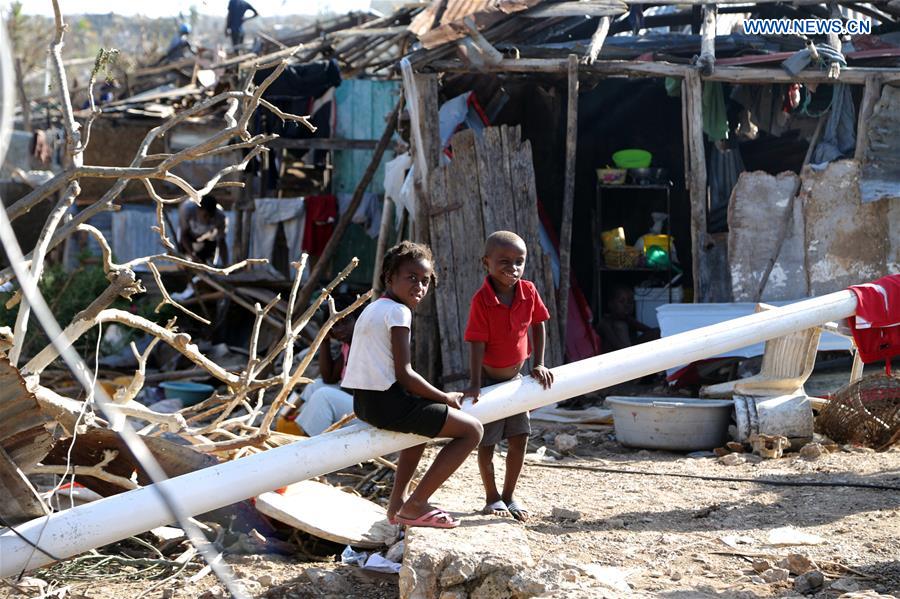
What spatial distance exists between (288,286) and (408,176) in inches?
95.4

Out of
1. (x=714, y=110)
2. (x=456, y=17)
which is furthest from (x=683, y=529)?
(x=456, y=17)

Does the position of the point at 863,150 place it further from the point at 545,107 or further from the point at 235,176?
the point at 235,176

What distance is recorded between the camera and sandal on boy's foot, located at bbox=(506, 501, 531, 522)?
4.72 m

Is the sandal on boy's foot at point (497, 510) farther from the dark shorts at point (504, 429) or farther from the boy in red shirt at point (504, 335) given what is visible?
the dark shorts at point (504, 429)

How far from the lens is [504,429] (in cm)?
469

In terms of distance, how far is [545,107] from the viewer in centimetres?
991

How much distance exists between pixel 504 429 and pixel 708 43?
471 centimetres

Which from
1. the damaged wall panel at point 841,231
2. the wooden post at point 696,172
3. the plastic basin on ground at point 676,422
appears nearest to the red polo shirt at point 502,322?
the plastic basin on ground at point 676,422

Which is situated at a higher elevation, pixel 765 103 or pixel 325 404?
pixel 765 103

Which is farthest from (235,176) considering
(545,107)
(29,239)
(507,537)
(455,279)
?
(507,537)

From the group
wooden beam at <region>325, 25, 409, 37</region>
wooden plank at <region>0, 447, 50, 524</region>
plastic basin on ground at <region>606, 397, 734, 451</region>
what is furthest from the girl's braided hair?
wooden beam at <region>325, 25, 409, 37</region>

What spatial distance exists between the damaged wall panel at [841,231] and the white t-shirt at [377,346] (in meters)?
4.99

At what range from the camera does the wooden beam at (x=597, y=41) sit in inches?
319

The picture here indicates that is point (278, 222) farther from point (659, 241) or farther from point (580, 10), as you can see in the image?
point (580, 10)
